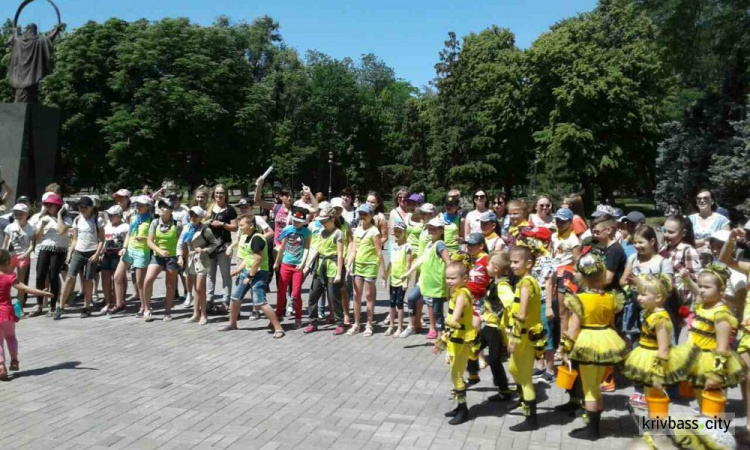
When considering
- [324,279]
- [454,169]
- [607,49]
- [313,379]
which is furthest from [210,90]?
[313,379]

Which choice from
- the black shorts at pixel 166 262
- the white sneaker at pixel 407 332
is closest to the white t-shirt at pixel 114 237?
the black shorts at pixel 166 262

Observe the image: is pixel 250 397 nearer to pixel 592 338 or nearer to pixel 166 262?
pixel 592 338

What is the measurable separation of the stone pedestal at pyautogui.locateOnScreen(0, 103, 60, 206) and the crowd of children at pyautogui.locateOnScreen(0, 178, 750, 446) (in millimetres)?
7393

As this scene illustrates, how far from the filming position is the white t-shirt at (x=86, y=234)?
1065cm

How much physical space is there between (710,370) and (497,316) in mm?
2008

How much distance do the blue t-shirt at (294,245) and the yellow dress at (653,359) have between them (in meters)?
5.75

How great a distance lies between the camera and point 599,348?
212 inches

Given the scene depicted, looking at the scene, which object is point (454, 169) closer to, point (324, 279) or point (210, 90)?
point (210, 90)

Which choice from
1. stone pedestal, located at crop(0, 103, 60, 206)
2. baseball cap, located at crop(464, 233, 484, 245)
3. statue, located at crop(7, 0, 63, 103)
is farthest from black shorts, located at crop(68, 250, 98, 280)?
statue, located at crop(7, 0, 63, 103)

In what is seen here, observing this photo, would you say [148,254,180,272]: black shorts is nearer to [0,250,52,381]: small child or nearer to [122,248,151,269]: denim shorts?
[122,248,151,269]: denim shorts

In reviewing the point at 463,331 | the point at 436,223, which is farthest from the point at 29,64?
the point at 463,331

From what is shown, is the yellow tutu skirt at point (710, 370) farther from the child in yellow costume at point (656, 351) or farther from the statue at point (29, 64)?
the statue at point (29, 64)

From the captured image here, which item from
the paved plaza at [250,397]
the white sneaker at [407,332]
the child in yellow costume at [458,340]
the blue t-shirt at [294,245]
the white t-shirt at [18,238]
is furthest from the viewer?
the white t-shirt at [18,238]

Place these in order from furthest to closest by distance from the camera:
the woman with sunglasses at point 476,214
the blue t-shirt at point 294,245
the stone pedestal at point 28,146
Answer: the stone pedestal at point 28,146 < the blue t-shirt at point 294,245 < the woman with sunglasses at point 476,214
